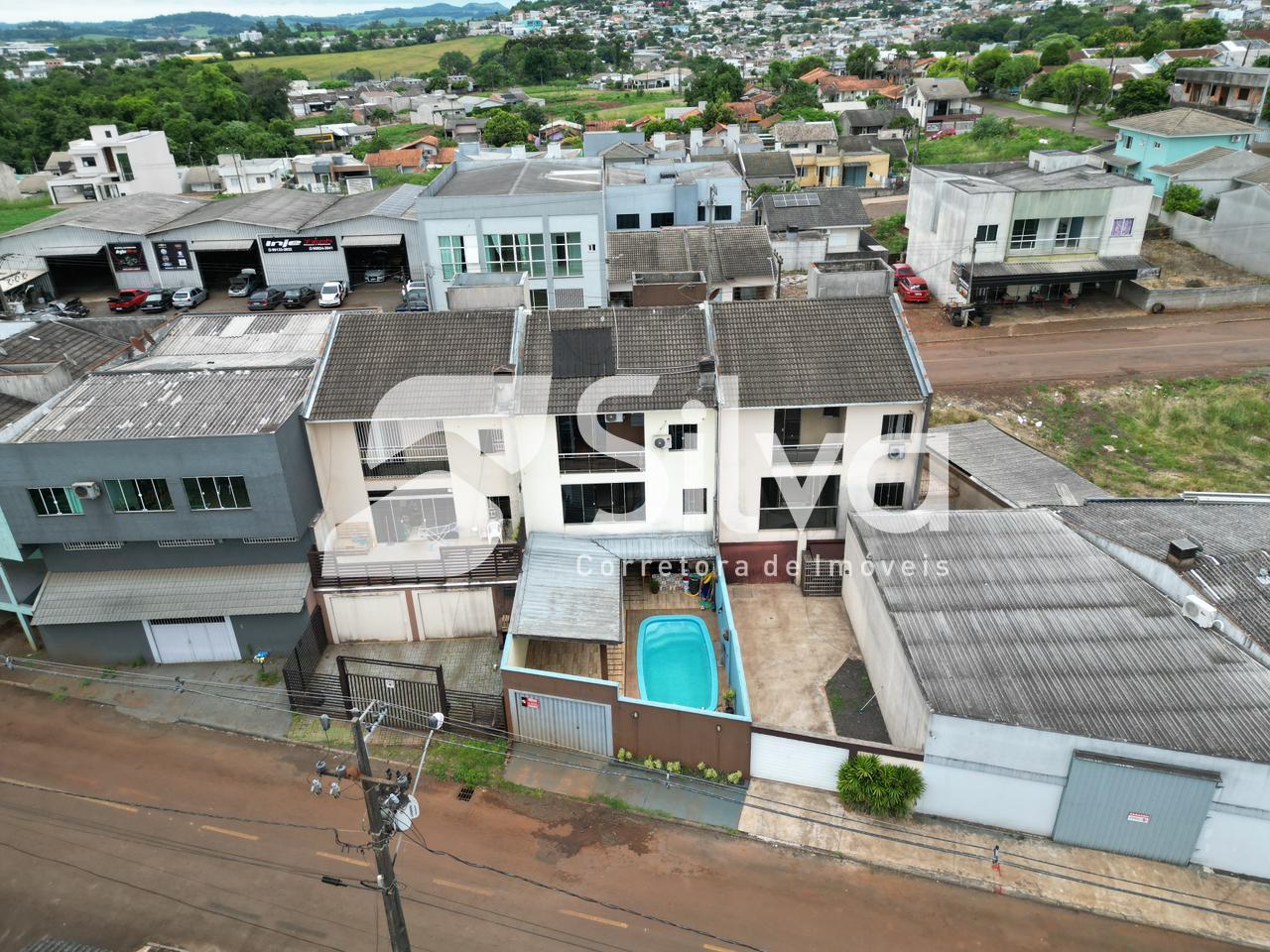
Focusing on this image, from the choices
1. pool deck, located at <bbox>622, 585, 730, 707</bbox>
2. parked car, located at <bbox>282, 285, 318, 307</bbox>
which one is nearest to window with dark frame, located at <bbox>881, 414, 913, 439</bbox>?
pool deck, located at <bbox>622, 585, 730, 707</bbox>

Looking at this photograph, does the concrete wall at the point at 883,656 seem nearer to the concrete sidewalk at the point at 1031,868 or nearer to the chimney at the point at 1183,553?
the concrete sidewalk at the point at 1031,868

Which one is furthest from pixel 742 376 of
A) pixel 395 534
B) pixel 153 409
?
pixel 153 409

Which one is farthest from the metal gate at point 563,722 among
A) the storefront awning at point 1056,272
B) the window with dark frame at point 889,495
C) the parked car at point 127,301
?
the parked car at point 127,301

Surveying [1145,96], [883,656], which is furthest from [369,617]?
[1145,96]

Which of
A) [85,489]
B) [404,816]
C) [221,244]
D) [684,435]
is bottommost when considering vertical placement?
[221,244]

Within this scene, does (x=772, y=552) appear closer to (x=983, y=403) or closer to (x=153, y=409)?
(x=983, y=403)

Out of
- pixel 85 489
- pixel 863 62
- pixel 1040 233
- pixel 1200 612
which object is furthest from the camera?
pixel 863 62

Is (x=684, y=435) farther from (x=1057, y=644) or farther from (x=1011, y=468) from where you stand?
(x=1011, y=468)
